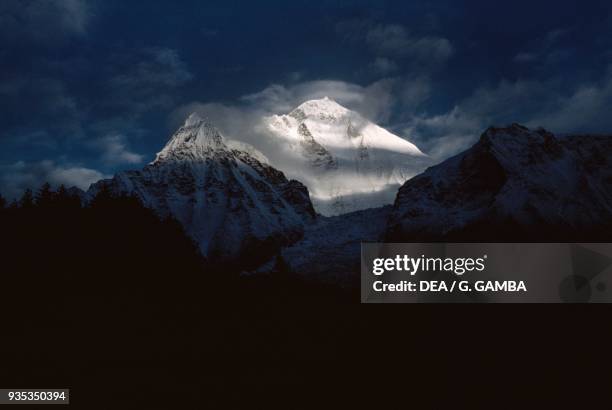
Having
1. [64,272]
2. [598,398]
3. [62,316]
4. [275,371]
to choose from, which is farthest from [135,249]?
[598,398]

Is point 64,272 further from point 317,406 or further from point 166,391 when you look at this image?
point 317,406

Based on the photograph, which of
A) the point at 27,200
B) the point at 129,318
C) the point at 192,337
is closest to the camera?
the point at 129,318

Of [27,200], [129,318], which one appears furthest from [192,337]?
[27,200]

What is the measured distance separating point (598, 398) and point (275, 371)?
165ft

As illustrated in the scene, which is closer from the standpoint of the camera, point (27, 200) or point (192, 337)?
point (192, 337)

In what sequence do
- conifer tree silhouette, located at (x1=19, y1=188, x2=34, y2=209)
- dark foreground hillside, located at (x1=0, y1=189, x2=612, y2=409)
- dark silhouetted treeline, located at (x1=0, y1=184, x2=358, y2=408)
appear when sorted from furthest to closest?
1. conifer tree silhouette, located at (x1=19, y1=188, x2=34, y2=209)
2. dark foreground hillside, located at (x1=0, y1=189, x2=612, y2=409)
3. dark silhouetted treeline, located at (x1=0, y1=184, x2=358, y2=408)

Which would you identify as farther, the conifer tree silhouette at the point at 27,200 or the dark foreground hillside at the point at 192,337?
the conifer tree silhouette at the point at 27,200

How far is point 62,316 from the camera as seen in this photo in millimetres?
66562

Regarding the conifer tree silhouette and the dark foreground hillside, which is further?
the conifer tree silhouette

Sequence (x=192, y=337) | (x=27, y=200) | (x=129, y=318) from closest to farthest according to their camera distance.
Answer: (x=129, y=318), (x=192, y=337), (x=27, y=200)

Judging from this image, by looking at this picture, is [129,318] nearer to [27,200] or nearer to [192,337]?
[192,337]

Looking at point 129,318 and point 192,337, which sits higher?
point 129,318

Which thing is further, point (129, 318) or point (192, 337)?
point (192, 337)

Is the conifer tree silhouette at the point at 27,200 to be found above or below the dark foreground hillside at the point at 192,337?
above
